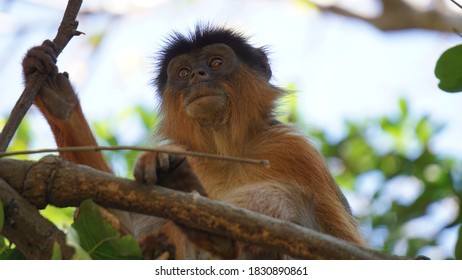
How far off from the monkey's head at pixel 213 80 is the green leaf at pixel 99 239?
11.5 feet

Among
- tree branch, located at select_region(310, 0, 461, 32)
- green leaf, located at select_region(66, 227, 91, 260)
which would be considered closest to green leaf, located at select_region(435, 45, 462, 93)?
green leaf, located at select_region(66, 227, 91, 260)

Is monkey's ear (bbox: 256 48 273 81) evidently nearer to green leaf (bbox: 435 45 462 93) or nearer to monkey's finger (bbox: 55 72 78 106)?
monkey's finger (bbox: 55 72 78 106)

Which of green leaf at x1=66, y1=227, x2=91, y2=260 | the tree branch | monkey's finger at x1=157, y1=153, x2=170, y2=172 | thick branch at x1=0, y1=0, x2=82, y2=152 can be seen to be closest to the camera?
green leaf at x1=66, y1=227, x2=91, y2=260

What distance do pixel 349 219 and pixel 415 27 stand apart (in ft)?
43.1

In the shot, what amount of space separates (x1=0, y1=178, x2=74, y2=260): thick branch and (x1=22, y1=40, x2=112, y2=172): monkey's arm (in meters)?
1.52

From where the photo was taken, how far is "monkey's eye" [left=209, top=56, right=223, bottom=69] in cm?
829

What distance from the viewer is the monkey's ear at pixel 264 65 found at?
29.3 feet

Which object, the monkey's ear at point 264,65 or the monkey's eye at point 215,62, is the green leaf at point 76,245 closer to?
the monkey's eye at point 215,62

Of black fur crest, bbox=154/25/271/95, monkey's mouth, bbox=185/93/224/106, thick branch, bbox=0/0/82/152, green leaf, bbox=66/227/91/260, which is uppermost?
black fur crest, bbox=154/25/271/95

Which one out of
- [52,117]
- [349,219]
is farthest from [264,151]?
[52,117]

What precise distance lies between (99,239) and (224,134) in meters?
3.64

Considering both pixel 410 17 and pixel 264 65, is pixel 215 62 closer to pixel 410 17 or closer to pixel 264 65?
pixel 264 65

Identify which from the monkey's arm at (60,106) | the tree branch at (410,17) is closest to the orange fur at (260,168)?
the monkey's arm at (60,106)

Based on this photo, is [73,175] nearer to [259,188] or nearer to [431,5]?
[259,188]
